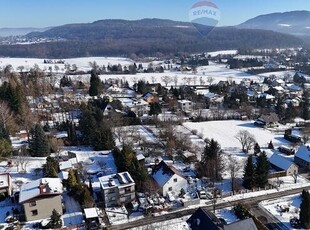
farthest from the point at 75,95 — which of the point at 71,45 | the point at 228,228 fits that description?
the point at 71,45

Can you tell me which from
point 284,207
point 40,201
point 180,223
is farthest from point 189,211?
point 40,201

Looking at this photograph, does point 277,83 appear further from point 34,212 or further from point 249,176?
point 34,212

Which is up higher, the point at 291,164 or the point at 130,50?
the point at 130,50

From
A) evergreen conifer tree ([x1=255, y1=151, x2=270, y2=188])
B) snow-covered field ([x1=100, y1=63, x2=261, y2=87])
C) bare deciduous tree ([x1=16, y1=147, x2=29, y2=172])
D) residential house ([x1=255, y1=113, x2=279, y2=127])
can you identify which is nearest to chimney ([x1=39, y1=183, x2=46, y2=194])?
bare deciduous tree ([x1=16, y1=147, x2=29, y2=172])

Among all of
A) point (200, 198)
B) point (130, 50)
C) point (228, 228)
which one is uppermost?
point (130, 50)

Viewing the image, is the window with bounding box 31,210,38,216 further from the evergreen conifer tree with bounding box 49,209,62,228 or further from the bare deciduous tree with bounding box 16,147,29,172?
the bare deciduous tree with bounding box 16,147,29,172

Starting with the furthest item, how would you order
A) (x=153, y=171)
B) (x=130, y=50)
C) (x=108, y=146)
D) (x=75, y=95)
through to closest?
(x=130, y=50) → (x=75, y=95) → (x=108, y=146) → (x=153, y=171)

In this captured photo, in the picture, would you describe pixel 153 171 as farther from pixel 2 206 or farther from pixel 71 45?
pixel 71 45
